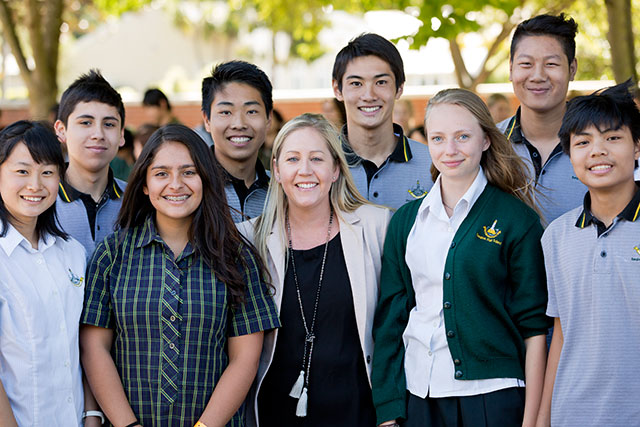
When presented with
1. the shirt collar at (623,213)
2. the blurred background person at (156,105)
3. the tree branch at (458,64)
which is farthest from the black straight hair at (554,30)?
the tree branch at (458,64)

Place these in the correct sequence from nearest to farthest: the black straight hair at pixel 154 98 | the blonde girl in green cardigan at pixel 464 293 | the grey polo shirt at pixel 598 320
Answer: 1. the grey polo shirt at pixel 598 320
2. the blonde girl in green cardigan at pixel 464 293
3. the black straight hair at pixel 154 98

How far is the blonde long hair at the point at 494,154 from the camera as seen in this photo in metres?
3.54

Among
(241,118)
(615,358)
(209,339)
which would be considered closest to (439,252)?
(615,358)

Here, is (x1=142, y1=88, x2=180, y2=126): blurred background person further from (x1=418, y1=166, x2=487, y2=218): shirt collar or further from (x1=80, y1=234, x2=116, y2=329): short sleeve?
(x1=418, y1=166, x2=487, y2=218): shirt collar

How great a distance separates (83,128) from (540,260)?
279 cm

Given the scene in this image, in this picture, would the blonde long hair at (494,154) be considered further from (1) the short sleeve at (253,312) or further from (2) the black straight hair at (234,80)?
(2) the black straight hair at (234,80)

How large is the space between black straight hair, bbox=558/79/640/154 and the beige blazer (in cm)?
103

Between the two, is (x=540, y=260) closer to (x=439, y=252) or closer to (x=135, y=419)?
(x=439, y=252)

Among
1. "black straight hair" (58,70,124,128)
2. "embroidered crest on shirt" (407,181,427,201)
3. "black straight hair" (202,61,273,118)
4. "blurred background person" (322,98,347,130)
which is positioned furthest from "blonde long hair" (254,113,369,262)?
"blurred background person" (322,98,347,130)

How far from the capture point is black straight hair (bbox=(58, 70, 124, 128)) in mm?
4527

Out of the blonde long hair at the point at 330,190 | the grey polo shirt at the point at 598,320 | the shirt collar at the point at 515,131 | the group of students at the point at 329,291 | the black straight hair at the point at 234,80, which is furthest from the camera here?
the black straight hair at the point at 234,80

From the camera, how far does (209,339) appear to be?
336 centimetres

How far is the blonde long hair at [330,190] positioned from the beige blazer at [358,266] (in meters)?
A: 0.06

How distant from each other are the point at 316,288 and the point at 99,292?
1.03 m
